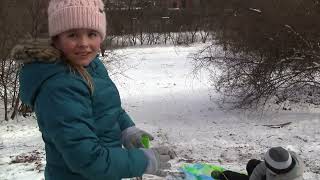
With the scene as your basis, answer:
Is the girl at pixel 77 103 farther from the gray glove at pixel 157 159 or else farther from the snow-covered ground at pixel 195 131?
the snow-covered ground at pixel 195 131

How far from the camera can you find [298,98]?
9352 millimetres

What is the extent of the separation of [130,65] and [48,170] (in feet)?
48.5

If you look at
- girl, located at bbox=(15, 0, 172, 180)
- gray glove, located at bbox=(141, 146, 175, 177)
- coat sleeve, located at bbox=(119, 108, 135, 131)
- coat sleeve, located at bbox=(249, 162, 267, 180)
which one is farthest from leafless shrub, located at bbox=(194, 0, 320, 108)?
girl, located at bbox=(15, 0, 172, 180)

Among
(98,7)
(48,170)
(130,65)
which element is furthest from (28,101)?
(130,65)

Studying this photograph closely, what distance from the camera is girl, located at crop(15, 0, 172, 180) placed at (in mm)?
1492

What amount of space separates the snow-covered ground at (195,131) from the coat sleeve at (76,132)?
377 centimetres

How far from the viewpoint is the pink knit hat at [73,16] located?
165 centimetres

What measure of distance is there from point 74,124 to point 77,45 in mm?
328

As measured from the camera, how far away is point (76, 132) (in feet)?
4.84

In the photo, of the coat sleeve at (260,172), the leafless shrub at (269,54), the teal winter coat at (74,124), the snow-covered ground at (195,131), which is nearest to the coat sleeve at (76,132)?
the teal winter coat at (74,124)

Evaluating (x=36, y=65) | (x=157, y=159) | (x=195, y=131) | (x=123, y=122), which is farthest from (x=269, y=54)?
(x=36, y=65)

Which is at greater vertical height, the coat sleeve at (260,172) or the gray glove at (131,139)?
the gray glove at (131,139)

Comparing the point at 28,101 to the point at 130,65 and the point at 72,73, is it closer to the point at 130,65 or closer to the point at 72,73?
the point at 72,73

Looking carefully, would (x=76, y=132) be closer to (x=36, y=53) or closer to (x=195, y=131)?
(x=36, y=53)
